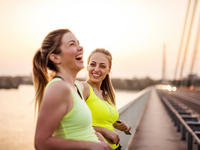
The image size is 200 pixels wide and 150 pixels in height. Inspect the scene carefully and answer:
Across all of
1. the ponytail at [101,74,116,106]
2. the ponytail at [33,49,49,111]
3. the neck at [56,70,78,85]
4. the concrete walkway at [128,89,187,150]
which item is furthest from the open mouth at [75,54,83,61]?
the concrete walkway at [128,89,187,150]

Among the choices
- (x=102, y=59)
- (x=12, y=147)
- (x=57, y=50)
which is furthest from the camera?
(x=12, y=147)

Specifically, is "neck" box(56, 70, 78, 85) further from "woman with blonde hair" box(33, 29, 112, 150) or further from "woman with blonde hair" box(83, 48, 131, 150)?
"woman with blonde hair" box(83, 48, 131, 150)

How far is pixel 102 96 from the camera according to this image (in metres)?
2.81

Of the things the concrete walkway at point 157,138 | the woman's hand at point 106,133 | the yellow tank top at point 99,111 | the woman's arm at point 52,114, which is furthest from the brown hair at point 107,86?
the concrete walkway at point 157,138

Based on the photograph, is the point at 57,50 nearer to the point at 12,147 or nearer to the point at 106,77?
the point at 106,77

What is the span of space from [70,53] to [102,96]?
3.99ft

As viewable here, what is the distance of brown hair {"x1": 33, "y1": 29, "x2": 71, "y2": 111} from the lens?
1.68 metres

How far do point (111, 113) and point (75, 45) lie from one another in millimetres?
1033

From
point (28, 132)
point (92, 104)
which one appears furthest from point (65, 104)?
point (28, 132)

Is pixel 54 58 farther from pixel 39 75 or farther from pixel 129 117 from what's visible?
pixel 129 117

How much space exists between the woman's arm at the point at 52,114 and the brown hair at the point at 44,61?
314mm

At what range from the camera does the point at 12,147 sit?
1112 inches

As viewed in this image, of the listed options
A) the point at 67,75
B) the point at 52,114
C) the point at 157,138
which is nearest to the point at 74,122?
the point at 52,114

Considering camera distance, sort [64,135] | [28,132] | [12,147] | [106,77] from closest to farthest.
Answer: [64,135] < [106,77] < [12,147] < [28,132]
